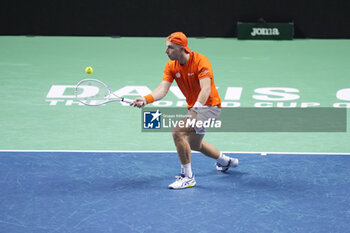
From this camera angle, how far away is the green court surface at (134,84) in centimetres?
1054

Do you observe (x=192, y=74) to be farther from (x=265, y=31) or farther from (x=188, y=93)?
(x=265, y=31)

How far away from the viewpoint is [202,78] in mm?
8203

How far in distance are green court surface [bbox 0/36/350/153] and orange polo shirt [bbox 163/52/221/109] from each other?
1.87 meters

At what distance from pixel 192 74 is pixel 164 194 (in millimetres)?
1548

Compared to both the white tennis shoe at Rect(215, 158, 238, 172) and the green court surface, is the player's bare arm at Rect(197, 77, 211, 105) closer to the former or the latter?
the white tennis shoe at Rect(215, 158, 238, 172)

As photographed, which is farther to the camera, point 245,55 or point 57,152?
point 245,55

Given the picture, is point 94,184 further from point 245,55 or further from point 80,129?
point 245,55

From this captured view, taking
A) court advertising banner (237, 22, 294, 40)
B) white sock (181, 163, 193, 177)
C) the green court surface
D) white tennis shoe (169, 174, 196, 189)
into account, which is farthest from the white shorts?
court advertising banner (237, 22, 294, 40)

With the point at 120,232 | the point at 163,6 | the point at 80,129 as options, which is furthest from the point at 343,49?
the point at 120,232

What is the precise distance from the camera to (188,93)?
8.55m

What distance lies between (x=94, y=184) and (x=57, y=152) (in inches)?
61.0

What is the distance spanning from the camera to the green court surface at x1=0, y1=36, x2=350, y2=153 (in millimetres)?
10539

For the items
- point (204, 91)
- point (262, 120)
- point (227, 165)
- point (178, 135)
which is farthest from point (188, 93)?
point (262, 120)

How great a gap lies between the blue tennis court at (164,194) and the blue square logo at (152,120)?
1.24 metres
